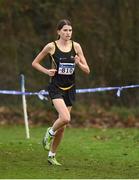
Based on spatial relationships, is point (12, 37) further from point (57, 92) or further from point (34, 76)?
point (57, 92)

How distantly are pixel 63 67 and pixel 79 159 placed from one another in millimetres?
1937

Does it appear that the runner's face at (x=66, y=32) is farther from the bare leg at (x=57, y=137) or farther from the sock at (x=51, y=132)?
the sock at (x=51, y=132)

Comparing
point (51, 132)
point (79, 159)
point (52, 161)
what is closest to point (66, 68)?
point (51, 132)

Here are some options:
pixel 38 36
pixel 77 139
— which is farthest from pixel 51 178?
pixel 38 36

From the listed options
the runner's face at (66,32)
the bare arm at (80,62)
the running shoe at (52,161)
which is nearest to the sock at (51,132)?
the running shoe at (52,161)

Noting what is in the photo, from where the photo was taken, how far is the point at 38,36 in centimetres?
2425

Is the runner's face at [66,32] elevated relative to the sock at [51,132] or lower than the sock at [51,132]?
elevated

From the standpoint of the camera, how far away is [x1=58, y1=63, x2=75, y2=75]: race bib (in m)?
10.7

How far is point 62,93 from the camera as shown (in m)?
10.8

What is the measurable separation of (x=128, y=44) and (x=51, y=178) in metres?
15.2

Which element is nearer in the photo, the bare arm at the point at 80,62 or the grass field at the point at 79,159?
the grass field at the point at 79,159

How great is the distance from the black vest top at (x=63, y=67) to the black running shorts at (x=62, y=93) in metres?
0.06

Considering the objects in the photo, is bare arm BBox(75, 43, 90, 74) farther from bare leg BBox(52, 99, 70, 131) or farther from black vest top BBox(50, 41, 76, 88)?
bare leg BBox(52, 99, 70, 131)

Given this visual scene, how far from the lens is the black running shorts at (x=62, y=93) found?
10.7 m
